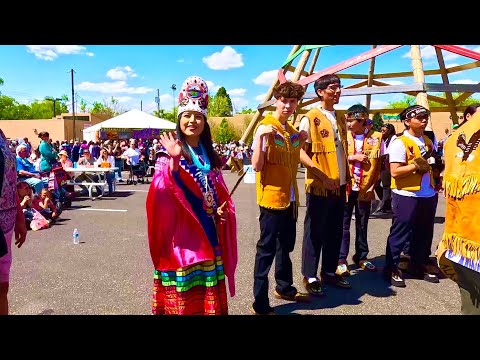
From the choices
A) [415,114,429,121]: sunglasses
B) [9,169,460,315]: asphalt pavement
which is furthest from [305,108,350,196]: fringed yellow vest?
[9,169,460,315]: asphalt pavement

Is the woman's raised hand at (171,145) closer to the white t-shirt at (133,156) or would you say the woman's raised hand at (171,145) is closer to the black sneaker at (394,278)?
the black sneaker at (394,278)

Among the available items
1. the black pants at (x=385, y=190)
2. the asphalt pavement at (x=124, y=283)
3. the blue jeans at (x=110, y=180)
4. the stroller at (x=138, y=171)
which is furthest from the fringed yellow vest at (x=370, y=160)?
the stroller at (x=138, y=171)

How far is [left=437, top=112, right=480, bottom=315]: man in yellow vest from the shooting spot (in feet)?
6.20

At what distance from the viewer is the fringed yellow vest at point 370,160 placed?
4.55 metres

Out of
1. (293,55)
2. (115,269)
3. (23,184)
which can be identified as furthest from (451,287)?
(293,55)

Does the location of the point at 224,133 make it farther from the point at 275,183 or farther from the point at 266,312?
the point at 266,312

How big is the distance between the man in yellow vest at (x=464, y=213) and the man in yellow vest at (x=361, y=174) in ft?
7.56

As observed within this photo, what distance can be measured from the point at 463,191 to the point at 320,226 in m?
1.79

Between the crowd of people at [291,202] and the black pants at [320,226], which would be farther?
the black pants at [320,226]

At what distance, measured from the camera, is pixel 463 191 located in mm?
1923

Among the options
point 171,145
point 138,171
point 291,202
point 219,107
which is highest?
point 219,107

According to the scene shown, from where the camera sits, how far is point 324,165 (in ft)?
11.4

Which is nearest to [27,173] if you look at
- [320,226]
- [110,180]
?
[110,180]

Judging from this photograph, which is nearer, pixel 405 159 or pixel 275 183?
pixel 275 183
